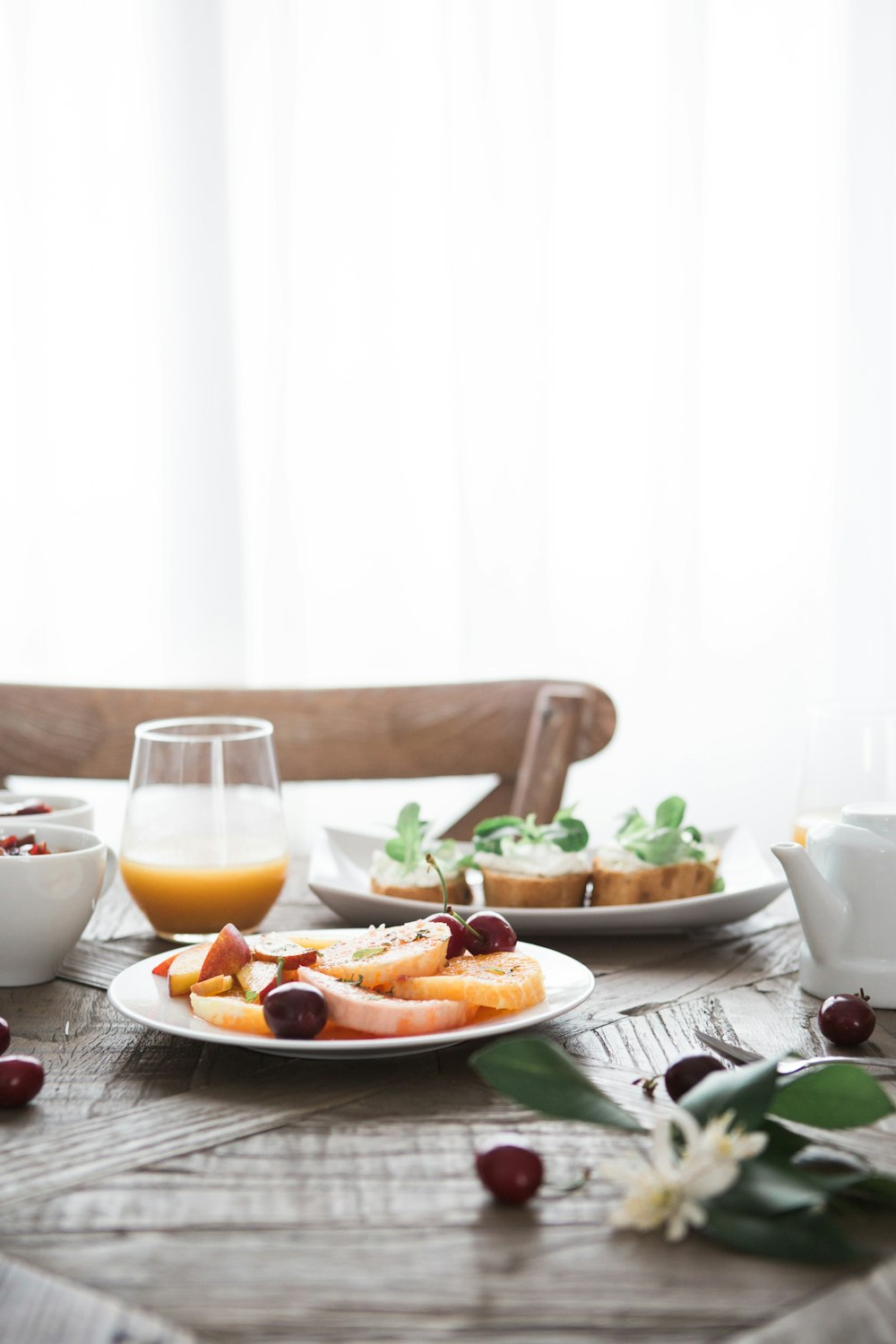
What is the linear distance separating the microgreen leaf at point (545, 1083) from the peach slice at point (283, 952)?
0.23 metres

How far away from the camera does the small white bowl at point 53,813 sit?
1.11 metres

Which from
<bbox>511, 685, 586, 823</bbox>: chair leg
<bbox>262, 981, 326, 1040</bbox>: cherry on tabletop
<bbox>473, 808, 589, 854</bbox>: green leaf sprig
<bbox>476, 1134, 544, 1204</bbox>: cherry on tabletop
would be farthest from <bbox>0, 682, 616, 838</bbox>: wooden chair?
<bbox>476, 1134, 544, 1204</bbox>: cherry on tabletop

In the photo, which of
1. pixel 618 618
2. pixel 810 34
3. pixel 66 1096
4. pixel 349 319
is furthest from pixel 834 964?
pixel 810 34

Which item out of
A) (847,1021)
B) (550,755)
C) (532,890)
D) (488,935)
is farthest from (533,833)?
(550,755)

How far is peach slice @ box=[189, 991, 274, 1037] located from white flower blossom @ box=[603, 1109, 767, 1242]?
27 centimetres

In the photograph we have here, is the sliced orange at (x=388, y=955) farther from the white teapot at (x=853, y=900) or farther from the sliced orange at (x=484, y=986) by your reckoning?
the white teapot at (x=853, y=900)

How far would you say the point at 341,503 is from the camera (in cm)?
265

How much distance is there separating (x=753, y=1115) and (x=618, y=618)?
2.05 metres

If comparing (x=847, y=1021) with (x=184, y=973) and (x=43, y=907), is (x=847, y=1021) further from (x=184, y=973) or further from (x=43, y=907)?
(x=43, y=907)

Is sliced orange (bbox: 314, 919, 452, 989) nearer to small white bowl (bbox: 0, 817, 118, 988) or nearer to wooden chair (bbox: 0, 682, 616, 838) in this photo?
small white bowl (bbox: 0, 817, 118, 988)

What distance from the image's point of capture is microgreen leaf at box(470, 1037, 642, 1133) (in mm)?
654

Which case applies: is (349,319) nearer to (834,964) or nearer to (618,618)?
(618,618)

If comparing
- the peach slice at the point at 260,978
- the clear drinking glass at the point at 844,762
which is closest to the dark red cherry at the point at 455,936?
the peach slice at the point at 260,978

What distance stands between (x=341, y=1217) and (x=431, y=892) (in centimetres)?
55
